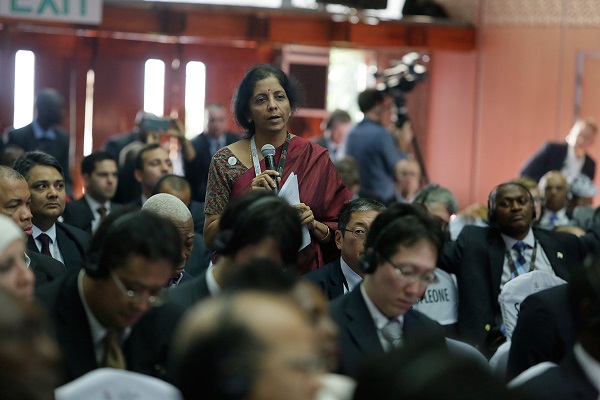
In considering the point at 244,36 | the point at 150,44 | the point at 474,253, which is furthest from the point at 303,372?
the point at 150,44

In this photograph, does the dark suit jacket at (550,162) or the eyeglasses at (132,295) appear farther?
the dark suit jacket at (550,162)

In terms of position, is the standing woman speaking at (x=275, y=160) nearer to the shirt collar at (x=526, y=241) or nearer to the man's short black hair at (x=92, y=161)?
the shirt collar at (x=526, y=241)

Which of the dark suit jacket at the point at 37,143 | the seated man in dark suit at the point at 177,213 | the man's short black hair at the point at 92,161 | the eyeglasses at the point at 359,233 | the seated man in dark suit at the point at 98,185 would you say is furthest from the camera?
the dark suit jacket at the point at 37,143

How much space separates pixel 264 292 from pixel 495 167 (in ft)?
32.5

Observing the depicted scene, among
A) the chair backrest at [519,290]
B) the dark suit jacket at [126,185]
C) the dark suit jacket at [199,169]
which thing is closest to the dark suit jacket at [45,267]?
the chair backrest at [519,290]

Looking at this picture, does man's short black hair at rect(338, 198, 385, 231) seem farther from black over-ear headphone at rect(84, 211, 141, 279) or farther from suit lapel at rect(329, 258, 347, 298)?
black over-ear headphone at rect(84, 211, 141, 279)

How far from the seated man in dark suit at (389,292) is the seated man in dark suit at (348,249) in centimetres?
80

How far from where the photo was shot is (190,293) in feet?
9.38

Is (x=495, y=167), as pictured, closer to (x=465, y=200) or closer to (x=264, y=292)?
(x=465, y=200)

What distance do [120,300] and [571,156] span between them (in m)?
7.61

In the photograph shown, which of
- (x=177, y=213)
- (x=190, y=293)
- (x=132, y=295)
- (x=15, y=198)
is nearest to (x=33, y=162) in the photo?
(x=15, y=198)

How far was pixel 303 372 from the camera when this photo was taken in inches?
58.1

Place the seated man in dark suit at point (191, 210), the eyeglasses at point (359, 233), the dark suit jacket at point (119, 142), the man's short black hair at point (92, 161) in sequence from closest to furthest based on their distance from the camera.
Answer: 1. the eyeglasses at point (359, 233)
2. the seated man in dark suit at point (191, 210)
3. the man's short black hair at point (92, 161)
4. the dark suit jacket at point (119, 142)

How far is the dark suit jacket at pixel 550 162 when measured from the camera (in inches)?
373
